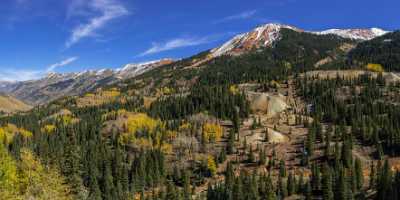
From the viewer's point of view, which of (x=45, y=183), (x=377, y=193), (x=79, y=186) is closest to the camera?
(x=45, y=183)

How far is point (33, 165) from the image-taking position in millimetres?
56938

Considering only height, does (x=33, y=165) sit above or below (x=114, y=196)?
above

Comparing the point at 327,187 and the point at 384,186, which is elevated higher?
the point at 384,186

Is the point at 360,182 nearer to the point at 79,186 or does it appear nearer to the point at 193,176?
the point at 193,176

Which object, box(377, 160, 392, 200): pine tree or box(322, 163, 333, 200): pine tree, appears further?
box(322, 163, 333, 200): pine tree

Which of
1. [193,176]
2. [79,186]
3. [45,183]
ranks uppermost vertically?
[45,183]

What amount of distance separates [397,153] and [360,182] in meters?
51.1

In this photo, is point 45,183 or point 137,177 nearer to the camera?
point 45,183

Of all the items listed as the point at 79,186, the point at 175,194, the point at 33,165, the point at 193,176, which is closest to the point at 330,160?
the point at 193,176

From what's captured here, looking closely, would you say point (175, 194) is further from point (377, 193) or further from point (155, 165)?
point (377, 193)

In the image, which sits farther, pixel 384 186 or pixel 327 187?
pixel 327 187

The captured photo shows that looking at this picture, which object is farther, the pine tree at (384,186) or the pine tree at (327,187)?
the pine tree at (327,187)

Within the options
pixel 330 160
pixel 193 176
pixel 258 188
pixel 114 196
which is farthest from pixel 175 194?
pixel 330 160

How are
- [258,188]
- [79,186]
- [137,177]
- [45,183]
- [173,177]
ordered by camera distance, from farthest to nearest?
[173,177]
[137,177]
[258,188]
[79,186]
[45,183]
